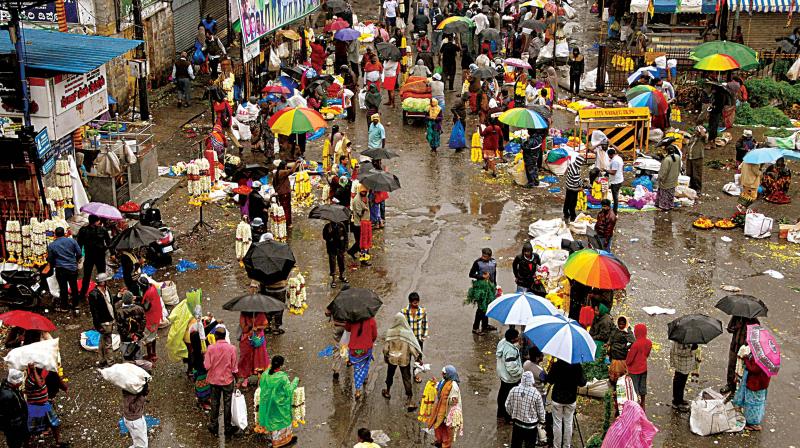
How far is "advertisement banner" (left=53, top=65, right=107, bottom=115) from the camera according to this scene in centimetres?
1678

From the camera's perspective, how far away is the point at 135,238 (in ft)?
48.3

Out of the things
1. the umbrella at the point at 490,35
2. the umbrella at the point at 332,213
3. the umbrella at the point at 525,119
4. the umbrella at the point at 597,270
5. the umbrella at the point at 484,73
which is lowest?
the umbrella at the point at 597,270

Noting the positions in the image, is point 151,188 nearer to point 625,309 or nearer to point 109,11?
point 109,11

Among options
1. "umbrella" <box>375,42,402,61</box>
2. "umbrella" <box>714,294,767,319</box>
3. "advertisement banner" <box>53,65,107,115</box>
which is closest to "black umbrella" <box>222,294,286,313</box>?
"umbrella" <box>714,294,767,319</box>

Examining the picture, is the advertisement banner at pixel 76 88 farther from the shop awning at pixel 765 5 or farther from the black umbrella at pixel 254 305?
the shop awning at pixel 765 5

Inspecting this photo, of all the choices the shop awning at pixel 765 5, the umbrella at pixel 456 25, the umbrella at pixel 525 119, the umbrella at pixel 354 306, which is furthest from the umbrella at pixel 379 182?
the shop awning at pixel 765 5

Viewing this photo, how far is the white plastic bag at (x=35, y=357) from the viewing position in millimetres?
11305

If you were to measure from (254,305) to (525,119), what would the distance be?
8989 millimetres

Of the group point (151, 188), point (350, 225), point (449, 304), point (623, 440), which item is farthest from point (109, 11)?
point (623, 440)

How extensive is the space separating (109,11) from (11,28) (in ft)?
26.7

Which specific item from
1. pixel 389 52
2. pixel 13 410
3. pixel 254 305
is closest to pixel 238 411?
pixel 254 305

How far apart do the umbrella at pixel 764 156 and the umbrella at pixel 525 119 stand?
12.9ft

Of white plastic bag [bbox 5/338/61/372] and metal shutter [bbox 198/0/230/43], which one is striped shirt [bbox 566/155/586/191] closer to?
white plastic bag [bbox 5/338/61/372]

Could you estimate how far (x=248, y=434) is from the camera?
12.1m
